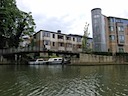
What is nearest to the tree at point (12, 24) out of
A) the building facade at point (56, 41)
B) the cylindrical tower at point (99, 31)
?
the building facade at point (56, 41)

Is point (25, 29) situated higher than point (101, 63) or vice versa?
point (25, 29)

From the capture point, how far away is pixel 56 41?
5638 centimetres

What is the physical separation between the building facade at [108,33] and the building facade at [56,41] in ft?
20.8

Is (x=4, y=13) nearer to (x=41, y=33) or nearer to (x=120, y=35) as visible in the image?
(x=41, y=33)

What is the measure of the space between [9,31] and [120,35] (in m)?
34.2

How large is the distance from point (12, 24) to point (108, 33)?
29035 mm

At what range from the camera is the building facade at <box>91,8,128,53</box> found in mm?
49031

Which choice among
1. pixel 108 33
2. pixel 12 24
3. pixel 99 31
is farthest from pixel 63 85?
pixel 108 33

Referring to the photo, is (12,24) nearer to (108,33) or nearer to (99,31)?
(99,31)

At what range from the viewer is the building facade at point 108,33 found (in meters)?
49.0

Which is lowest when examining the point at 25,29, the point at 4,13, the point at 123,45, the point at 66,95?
the point at 66,95

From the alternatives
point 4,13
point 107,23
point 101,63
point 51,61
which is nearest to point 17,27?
point 4,13

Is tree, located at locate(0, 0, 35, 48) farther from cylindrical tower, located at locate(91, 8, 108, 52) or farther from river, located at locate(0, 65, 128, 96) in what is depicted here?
river, located at locate(0, 65, 128, 96)

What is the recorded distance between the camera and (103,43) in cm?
4903
